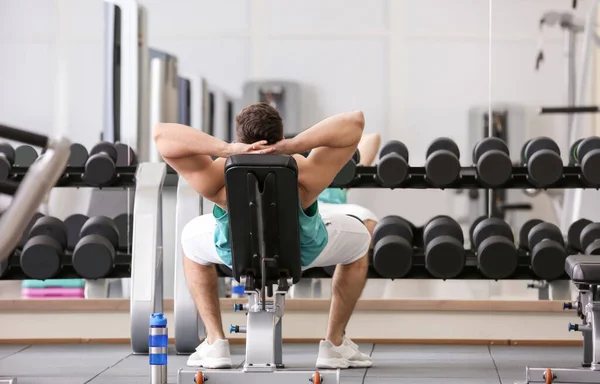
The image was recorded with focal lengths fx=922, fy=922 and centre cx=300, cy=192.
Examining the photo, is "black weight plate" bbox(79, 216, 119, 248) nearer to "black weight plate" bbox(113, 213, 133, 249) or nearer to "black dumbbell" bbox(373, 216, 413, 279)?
"black weight plate" bbox(113, 213, 133, 249)

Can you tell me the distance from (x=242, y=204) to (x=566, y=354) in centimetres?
186

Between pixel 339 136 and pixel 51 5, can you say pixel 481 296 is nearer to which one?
pixel 339 136

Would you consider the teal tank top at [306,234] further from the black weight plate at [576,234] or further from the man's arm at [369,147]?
the black weight plate at [576,234]

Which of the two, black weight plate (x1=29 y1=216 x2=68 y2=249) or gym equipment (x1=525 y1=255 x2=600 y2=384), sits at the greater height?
black weight plate (x1=29 y1=216 x2=68 y2=249)

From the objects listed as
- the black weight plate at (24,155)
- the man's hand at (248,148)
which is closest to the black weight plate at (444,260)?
the man's hand at (248,148)

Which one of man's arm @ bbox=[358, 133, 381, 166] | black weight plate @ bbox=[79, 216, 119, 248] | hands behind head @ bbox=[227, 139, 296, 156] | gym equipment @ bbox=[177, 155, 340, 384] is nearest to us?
gym equipment @ bbox=[177, 155, 340, 384]

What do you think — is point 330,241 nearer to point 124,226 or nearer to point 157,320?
point 157,320

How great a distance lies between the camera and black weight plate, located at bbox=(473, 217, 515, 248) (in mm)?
3939

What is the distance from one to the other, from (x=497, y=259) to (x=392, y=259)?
0.42 meters

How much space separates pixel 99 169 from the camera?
408 centimetres

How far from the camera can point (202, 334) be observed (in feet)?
13.4

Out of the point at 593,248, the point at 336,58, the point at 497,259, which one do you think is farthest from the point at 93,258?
the point at 593,248

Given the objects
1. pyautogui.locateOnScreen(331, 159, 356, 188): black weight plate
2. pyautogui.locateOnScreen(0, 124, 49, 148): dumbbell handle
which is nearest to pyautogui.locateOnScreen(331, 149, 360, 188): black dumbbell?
pyautogui.locateOnScreen(331, 159, 356, 188): black weight plate

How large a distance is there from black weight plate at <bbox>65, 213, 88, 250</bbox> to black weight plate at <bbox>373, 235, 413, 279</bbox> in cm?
164
